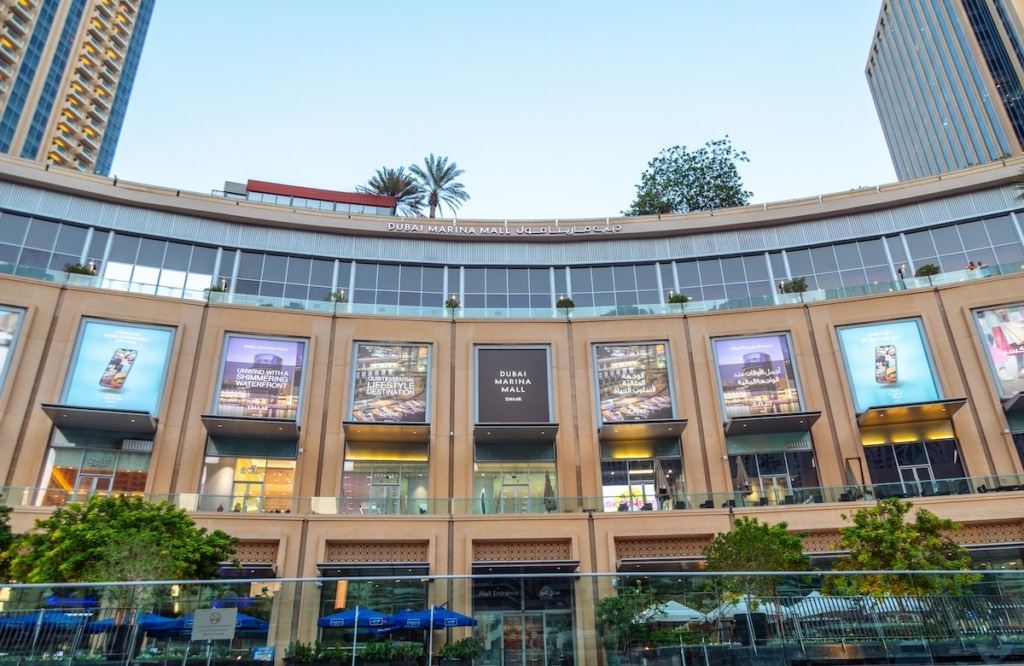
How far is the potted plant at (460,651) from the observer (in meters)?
10.6

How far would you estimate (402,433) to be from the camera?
34281mm

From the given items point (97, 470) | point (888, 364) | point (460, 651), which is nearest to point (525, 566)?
point (460, 651)

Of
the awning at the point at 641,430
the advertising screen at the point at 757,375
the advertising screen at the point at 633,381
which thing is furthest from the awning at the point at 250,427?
the advertising screen at the point at 757,375

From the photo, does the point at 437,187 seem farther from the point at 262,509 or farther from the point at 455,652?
the point at 455,652

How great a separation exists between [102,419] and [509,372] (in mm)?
19762

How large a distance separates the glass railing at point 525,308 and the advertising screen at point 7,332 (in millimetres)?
2116

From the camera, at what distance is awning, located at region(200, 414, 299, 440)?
105ft

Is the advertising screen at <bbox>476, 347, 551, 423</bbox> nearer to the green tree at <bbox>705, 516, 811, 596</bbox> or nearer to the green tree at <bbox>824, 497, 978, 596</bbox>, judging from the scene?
the green tree at <bbox>705, 516, 811, 596</bbox>

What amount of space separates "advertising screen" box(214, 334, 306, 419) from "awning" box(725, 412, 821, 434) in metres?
22.4

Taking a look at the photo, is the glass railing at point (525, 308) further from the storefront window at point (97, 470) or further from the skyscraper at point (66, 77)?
the skyscraper at point (66, 77)

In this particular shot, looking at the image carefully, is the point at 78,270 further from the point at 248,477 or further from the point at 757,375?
the point at 757,375

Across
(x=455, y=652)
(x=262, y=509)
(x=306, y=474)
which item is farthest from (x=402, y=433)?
(x=455, y=652)

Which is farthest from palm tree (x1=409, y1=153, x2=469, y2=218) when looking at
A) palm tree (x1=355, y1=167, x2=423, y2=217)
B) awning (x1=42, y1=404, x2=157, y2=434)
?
awning (x1=42, y1=404, x2=157, y2=434)

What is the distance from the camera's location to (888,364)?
3375cm
